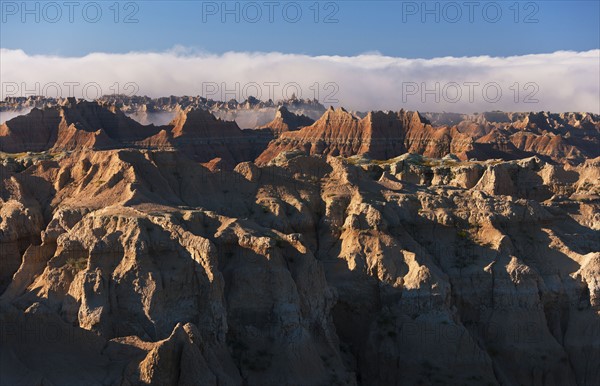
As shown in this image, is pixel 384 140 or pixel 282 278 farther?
pixel 384 140

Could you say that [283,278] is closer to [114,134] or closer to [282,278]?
[282,278]

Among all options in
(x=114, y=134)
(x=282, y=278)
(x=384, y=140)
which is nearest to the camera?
(x=282, y=278)

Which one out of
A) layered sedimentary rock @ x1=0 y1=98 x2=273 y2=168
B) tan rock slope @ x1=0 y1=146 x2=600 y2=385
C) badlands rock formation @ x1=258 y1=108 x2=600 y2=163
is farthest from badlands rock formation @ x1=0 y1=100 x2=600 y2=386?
layered sedimentary rock @ x1=0 y1=98 x2=273 y2=168

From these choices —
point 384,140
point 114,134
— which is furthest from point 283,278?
point 114,134

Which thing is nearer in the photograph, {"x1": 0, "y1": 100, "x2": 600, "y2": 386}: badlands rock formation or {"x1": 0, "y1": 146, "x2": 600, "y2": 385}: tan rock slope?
{"x1": 0, "y1": 100, "x2": 600, "y2": 386}: badlands rock formation

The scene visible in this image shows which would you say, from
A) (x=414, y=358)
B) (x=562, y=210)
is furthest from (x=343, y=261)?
(x=562, y=210)

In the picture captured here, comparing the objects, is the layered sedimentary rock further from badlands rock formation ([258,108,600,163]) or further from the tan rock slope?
the tan rock slope

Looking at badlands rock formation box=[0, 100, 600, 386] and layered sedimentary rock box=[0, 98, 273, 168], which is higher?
badlands rock formation box=[0, 100, 600, 386]

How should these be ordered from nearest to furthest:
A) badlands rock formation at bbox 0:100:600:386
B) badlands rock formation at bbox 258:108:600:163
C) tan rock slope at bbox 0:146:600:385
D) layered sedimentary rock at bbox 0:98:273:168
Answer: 1. badlands rock formation at bbox 0:100:600:386
2. tan rock slope at bbox 0:146:600:385
3. layered sedimentary rock at bbox 0:98:273:168
4. badlands rock formation at bbox 258:108:600:163
